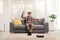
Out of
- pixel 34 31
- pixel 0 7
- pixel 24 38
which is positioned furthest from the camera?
pixel 0 7

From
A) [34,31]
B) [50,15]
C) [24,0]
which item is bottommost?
[34,31]

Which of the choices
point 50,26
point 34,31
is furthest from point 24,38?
point 50,26

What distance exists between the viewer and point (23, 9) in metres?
8.56

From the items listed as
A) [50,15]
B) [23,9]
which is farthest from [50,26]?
[23,9]

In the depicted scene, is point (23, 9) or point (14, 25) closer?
point (14, 25)

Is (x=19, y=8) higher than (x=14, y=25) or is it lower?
higher

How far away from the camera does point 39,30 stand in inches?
291

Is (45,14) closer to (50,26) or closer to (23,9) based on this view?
(50,26)

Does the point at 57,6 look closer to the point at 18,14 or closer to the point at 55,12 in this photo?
the point at 55,12

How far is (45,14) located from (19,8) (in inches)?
57.5

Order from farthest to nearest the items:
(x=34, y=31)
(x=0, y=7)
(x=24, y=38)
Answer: (x=0, y=7), (x=34, y=31), (x=24, y=38)

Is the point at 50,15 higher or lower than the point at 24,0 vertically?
lower

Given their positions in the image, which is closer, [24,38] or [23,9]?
[24,38]

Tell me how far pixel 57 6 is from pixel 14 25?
278cm
